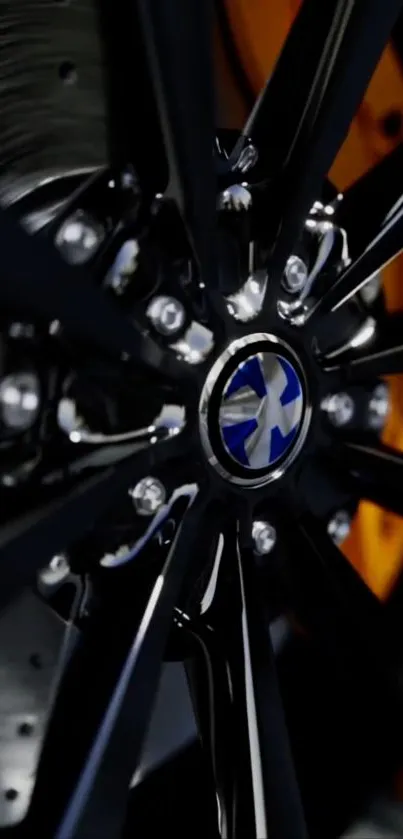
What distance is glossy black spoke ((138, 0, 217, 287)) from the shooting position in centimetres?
85

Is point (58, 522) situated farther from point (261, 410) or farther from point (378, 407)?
point (378, 407)

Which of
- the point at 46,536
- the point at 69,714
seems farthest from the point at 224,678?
the point at 46,536

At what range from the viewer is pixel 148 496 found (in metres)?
0.89

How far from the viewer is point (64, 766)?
0.90 m

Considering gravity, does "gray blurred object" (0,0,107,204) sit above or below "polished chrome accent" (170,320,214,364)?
above

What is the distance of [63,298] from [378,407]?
38cm

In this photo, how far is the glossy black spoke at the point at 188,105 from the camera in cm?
85

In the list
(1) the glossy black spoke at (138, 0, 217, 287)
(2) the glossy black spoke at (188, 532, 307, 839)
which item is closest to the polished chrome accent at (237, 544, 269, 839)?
(2) the glossy black spoke at (188, 532, 307, 839)

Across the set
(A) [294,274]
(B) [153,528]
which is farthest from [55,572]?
(A) [294,274]

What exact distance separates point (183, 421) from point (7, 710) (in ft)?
0.77

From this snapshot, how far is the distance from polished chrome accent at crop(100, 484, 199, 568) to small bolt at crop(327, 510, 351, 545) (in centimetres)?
20

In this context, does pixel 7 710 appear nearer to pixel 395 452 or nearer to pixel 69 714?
pixel 69 714

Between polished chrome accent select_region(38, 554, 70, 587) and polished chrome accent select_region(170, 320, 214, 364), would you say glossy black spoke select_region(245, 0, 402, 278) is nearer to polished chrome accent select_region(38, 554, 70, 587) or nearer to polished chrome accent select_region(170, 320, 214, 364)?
polished chrome accent select_region(170, 320, 214, 364)

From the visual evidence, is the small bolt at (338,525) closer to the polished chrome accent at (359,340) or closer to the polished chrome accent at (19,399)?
the polished chrome accent at (359,340)
